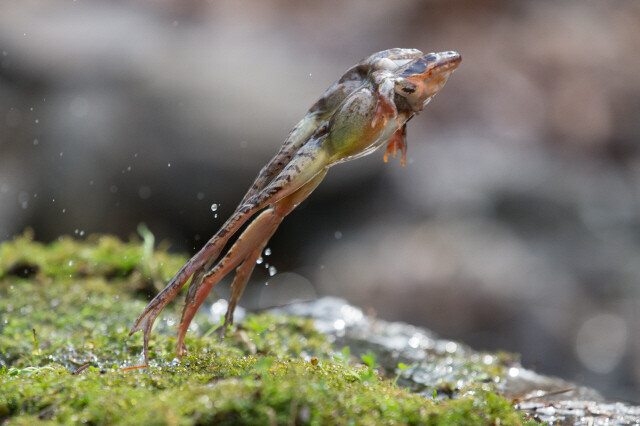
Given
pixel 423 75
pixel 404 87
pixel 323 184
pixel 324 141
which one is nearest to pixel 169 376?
pixel 324 141

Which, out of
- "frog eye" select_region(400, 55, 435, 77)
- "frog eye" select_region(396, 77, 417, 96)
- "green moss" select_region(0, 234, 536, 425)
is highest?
"frog eye" select_region(400, 55, 435, 77)

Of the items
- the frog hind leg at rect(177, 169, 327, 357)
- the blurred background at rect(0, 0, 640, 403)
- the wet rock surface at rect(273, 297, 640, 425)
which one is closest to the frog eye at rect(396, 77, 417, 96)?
the frog hind leg at rect(177, 169, 327, 357)

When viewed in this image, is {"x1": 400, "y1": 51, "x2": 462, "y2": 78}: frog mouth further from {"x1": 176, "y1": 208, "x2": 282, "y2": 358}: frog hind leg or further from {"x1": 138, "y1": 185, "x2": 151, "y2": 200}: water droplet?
{"x1": 138, "y1": 185, "x2": 151, "y2": 200}: water droplet

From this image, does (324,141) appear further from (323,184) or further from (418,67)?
(323,184)

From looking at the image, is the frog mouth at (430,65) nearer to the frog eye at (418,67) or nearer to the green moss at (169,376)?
the frog eye at (418,67)

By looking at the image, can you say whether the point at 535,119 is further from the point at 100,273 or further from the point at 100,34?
the point at 100,273

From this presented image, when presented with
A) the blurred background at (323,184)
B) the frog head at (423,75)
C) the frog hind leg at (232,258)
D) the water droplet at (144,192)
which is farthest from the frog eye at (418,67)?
the water droplet at (144,192)

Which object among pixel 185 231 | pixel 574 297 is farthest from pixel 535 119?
pixel 185 231
